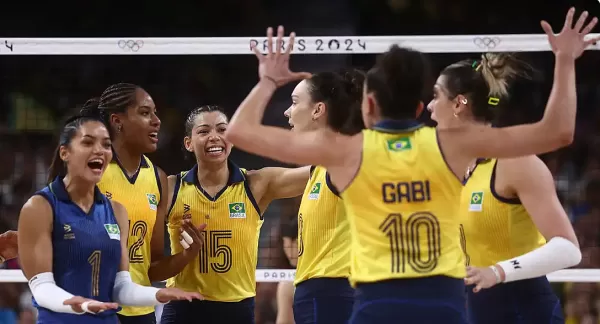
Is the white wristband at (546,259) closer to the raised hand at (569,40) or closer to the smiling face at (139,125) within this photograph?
the raised hand at (569,40)

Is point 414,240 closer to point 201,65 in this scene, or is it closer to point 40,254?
point 40,254

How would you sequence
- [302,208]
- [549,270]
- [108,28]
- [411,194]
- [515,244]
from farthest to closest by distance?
[108,28], [302,208], [515,244], [549,270], [411,194]

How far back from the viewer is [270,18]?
10789mm

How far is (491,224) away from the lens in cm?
442

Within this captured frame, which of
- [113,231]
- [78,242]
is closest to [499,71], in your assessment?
[113,231]

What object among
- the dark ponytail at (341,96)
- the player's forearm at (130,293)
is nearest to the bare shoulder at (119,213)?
the player's forearm at (130,293)

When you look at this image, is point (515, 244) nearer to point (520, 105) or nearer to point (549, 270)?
point (549, 270)

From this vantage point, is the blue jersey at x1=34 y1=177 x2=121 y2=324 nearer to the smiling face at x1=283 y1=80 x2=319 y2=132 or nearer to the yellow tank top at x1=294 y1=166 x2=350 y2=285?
the yellow tank top at x1=294 y1=166 x2=350 y2=285

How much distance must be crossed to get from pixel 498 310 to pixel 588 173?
5187 millimetres

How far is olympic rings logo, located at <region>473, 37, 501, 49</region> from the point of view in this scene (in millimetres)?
6070

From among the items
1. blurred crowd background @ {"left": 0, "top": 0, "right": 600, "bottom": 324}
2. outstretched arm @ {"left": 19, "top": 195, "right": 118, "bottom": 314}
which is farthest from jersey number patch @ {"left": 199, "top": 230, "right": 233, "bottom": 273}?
blurred crowd background @ {"left": 0, "top": 0, "right": 600, "bottom": 324}

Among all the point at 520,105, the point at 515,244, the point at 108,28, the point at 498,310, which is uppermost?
the point at 108,28

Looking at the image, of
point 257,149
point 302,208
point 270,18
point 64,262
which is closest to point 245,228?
point 302,208

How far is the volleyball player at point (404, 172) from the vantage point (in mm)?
3404
